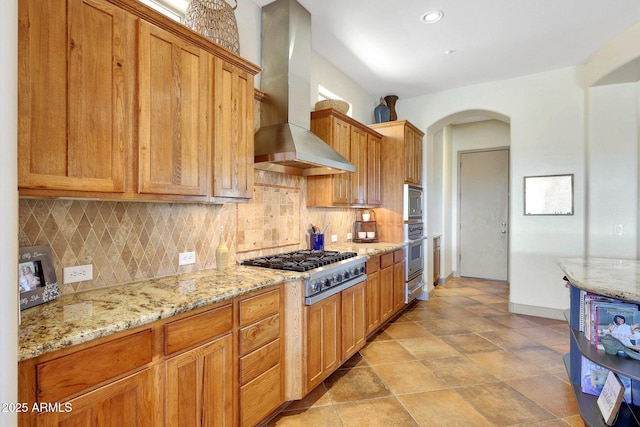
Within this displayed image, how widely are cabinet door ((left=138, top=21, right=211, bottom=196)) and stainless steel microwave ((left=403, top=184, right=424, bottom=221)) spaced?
3.04m

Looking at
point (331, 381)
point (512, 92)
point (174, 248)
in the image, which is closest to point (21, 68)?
point (174, 248)

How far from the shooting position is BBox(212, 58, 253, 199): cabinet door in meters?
1.94

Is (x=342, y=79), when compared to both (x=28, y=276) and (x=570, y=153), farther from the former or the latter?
(x=28, y=276)

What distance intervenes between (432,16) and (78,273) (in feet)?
11.4

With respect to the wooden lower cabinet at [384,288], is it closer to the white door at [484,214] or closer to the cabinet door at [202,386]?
the cabinet door at [202,386]

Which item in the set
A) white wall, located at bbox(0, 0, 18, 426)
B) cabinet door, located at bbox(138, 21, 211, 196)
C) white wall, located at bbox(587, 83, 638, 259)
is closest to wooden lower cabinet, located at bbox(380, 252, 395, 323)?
cabinet door, located at bbox(138, 21, 211, 196)

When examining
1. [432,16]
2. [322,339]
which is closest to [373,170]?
[432,16]

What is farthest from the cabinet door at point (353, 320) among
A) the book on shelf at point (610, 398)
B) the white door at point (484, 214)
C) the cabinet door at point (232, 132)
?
the white door at point (484, 214)

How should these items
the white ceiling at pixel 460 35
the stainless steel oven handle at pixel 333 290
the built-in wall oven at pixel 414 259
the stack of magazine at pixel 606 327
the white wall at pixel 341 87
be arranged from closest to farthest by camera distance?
1. the stack of magazine at pixel 606 327
2. the stainless steel oven handle at pixel 333 290
3. the white ceiling at pixel 460 35
4. the white wall at pixel 341 87
5. the built-in wall oven at pixel 414 259

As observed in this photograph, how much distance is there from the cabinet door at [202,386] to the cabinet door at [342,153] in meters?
2.00

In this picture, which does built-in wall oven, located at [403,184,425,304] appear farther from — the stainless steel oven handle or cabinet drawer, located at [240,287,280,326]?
cabinet drawer, located at [240,287,280,326]

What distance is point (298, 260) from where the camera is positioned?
2557 mm

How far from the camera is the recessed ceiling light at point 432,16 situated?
2893 mm

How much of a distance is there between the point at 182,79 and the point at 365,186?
102 inches
